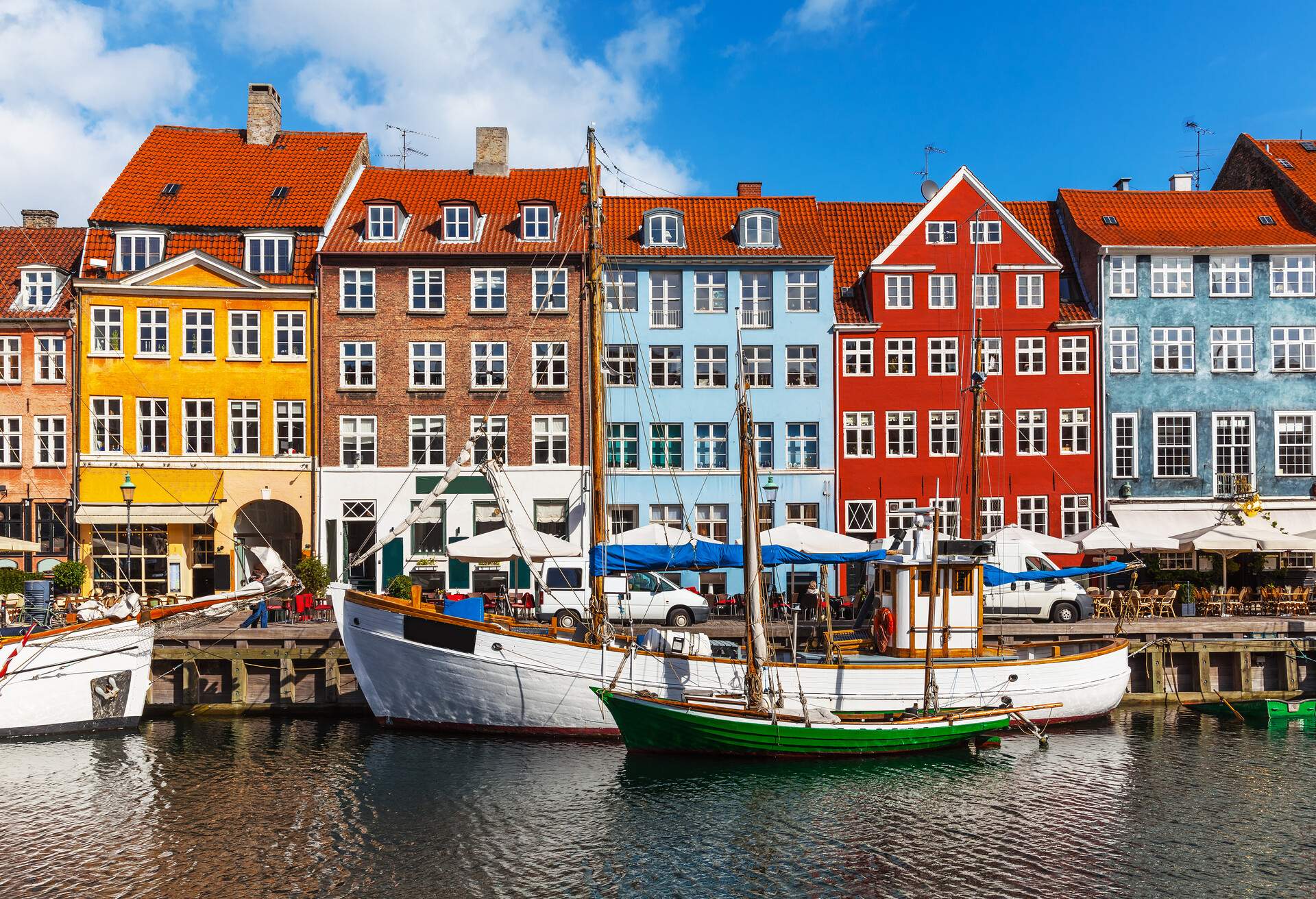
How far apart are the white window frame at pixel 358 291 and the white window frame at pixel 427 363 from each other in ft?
6.66

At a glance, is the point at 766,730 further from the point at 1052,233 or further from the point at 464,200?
the point at 1052,233

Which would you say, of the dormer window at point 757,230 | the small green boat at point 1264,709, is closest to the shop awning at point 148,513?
the dormer window at point 757,230

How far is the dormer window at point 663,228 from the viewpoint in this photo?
143 feet

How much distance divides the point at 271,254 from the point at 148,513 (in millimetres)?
10061

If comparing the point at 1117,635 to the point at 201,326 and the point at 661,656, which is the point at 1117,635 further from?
the point at 201,326

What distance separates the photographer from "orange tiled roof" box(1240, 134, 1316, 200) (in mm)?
45188

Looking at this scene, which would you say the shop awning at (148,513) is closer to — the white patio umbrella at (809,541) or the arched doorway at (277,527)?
the arched doorway at (277,527)

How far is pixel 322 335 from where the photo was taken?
41969 mm

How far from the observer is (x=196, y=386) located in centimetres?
4153

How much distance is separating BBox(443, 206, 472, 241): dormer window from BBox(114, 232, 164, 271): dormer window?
1001 cm

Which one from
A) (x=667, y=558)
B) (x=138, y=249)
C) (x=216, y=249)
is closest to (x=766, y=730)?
(x=667, y=558)

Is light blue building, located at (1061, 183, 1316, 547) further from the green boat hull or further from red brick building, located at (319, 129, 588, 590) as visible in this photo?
the green boat hull

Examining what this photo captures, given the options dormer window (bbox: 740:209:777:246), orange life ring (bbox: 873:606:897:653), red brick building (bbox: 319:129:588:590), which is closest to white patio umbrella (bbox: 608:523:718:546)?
orange life ring (bbox: 873:606:897:653)

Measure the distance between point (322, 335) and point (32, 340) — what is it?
33.3 feet
